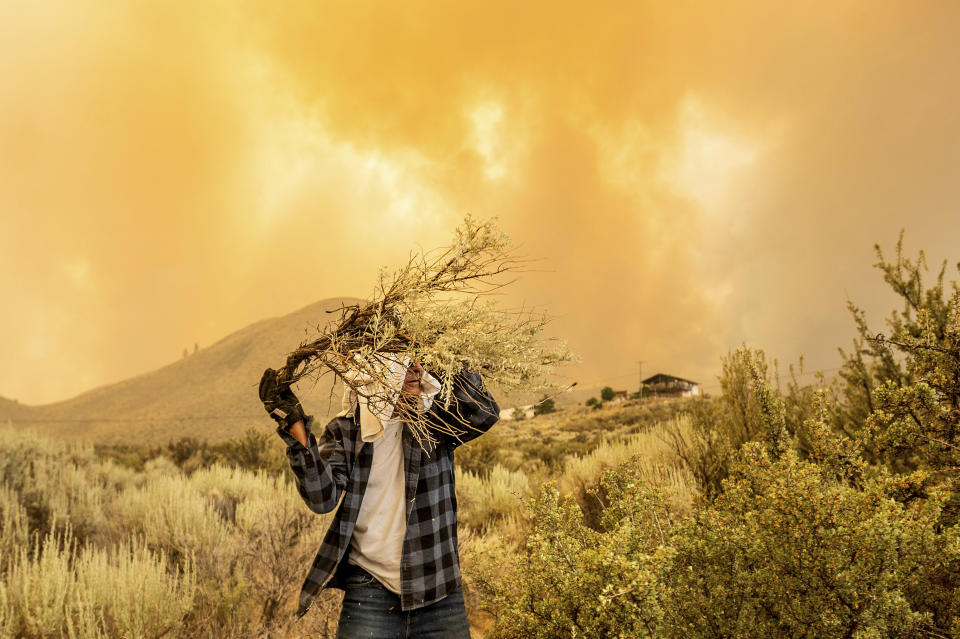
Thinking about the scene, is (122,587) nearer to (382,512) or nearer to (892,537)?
(382,512)

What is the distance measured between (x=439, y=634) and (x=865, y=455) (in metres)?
5.24

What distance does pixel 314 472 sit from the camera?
94.3 inches

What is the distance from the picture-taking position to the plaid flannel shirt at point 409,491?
2.42 meters

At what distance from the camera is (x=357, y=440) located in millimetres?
2678

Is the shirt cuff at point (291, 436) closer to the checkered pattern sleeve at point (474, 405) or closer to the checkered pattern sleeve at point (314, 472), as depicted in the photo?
the checkered pattern sleeve at point (314, 472)

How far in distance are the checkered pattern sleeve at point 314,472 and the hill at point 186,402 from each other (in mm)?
44469

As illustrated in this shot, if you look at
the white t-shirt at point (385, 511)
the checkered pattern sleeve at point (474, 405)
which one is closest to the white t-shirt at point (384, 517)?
the white t-shirt at point (385, 511)

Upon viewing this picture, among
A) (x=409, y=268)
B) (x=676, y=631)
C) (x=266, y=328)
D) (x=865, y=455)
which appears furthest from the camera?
(x=266, y=328)

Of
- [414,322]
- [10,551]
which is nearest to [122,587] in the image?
[10,551]

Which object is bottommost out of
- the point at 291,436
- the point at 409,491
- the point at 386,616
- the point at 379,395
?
the point at 386,616

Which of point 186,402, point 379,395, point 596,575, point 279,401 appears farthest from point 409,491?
point 186,402

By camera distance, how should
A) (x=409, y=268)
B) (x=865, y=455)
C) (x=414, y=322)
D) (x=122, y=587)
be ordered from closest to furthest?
1. (x=414, y=322)
2. (x=409, y=268)
3. (x=122, y=587)
4. (x=865, y=455)

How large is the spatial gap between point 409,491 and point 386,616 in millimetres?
545

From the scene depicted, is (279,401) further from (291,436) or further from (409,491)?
(409,491)
